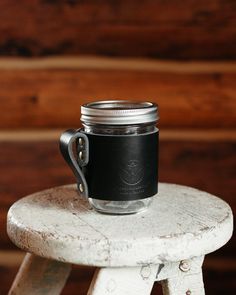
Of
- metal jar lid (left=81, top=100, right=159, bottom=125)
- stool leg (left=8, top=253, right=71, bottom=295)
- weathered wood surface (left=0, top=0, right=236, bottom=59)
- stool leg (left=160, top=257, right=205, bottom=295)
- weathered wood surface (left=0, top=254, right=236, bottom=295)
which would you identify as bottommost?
weathered wood surface (left=0, top=254, right=236, bottom=295)

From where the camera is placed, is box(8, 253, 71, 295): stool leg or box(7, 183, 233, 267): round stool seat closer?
box(7, 183, 233, 267): round stool seat

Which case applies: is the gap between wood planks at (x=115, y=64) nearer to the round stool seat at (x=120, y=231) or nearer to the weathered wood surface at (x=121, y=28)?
the weathered wood surface at (x=121, y=28)

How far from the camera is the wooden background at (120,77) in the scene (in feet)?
4.39

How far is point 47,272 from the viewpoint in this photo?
958mm

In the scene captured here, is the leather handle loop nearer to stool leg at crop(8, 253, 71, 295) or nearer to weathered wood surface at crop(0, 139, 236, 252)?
stool leg at crop(8, 253, 71, 295)

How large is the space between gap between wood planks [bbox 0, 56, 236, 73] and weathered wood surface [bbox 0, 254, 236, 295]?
439 millimetres

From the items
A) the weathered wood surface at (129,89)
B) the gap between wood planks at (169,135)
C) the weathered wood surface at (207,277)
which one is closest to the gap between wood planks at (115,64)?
the weathered wood surface at (129,89)

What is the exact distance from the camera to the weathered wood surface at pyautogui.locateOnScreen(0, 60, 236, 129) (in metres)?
1.36

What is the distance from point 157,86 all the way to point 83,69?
170 mm

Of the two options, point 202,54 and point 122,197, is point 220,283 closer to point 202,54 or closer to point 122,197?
point 202,54

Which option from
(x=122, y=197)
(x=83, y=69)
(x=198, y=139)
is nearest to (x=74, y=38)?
(x=83, y=69)

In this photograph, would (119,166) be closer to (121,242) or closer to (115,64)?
(121,242)

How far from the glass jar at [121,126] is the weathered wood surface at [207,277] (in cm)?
56

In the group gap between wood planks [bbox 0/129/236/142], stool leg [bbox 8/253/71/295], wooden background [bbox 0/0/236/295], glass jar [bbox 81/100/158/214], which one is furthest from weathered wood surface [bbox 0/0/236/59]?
stool leg [bbox 8/253/71/295]
